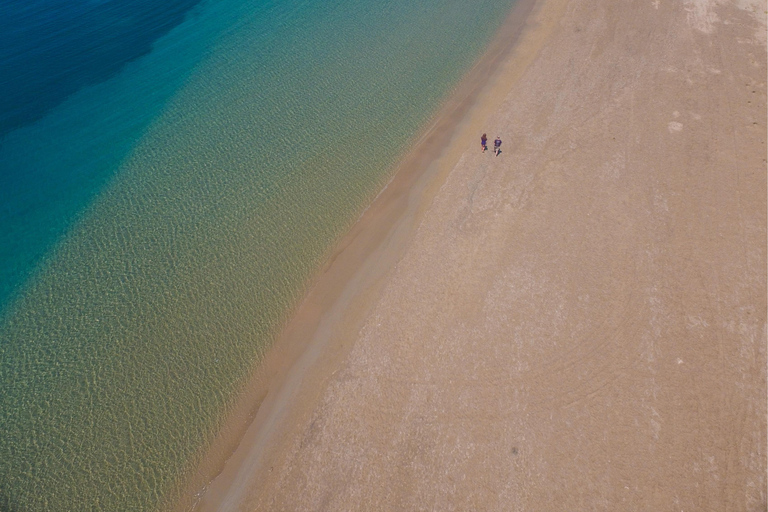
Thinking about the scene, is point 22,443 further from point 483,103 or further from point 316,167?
point 483,103

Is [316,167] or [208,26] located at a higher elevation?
[208,26]

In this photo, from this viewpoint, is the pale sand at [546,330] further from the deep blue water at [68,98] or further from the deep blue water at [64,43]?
the deep blue water at [64,43]

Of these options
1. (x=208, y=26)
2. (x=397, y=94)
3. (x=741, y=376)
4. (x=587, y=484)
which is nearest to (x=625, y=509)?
(x=587, y=484)

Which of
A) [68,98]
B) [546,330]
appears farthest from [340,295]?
[68,98]

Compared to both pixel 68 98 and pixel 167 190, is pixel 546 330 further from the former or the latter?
pixel 68 98

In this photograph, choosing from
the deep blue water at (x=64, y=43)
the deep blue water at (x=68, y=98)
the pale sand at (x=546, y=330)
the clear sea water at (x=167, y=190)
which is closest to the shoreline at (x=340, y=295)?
the pale sand at (x=546, y=330)

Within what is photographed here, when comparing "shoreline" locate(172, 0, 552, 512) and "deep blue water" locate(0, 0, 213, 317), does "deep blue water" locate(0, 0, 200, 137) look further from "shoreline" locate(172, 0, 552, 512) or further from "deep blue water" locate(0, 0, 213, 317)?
"shoreline" locate(172, 0, 552, 512)

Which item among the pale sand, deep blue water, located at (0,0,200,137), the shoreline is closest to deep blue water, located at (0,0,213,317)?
deep blue water, located at (0,0,200,137)
